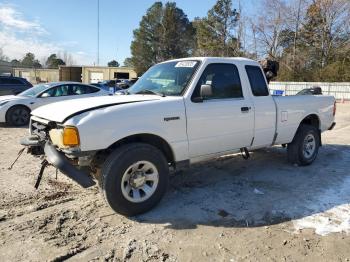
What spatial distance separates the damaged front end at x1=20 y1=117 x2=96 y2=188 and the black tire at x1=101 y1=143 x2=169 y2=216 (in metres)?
0.20

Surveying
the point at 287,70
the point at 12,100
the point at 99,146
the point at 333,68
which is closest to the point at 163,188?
the point at 99,146

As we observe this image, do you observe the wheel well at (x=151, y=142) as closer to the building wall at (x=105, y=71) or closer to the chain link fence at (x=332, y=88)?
the chain link fence at (x=332, y=88)

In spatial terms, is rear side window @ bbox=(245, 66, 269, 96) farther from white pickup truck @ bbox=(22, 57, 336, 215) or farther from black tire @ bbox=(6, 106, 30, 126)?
black tire @ bbox=(6, 106, 30, 126)

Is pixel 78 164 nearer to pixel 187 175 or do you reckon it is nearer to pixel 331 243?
pixel 187 175

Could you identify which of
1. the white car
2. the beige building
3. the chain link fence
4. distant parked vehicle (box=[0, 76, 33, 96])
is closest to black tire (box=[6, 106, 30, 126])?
the white car

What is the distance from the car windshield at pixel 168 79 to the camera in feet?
16.6

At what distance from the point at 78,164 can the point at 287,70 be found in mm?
37974

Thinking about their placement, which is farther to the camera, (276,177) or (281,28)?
(281,28)

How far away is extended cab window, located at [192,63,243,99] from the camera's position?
17.0 feet

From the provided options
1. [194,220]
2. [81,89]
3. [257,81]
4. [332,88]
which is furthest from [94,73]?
[194,220]

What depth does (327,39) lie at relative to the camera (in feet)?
125

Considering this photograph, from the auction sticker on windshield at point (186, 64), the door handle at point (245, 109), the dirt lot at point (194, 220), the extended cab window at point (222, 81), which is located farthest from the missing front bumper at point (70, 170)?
the door handle at point (245, 109)

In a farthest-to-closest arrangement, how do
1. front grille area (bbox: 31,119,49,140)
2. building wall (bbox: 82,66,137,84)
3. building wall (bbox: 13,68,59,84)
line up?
building wall (bbox: 13,68,59,84) → building wall (bbox: 82,66,137,84) → front grille area (bbox: 31,119,49,140)

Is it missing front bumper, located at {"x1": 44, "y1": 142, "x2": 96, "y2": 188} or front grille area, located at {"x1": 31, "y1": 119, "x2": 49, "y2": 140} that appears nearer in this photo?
missing front bumper, located at {"x1": 44, "y1": 142, "x2": 96, "y2": 188}
